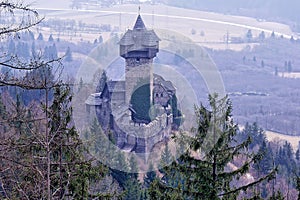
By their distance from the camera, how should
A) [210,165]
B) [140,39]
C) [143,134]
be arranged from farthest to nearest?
[140,39] → [143,134] → [210,165]

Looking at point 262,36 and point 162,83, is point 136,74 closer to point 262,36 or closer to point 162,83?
point 162,83

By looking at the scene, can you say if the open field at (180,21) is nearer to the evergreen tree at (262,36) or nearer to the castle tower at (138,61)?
the evergreen tree at (262,36)

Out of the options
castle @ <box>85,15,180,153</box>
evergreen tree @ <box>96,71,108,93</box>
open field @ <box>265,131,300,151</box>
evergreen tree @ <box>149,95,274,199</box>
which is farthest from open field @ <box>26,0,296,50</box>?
evergreen tree @ <box>149,95,274,199</box>

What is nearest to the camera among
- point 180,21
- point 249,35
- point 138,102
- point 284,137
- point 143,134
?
point 143,134

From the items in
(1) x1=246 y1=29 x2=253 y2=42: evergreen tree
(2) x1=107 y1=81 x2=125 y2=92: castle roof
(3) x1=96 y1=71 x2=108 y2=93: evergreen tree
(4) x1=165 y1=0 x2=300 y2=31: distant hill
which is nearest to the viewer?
(2) x1=107 y1=81 x2=125 y2=92: castle roof

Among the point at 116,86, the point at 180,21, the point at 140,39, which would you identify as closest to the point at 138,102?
the point at 116,86

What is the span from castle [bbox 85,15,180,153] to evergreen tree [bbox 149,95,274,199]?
64.0ft

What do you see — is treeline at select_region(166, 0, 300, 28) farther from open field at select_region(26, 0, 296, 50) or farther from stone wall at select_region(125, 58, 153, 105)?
stone wall at select_region(125, 58, 153, 105)

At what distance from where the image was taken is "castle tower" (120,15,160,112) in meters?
30.0

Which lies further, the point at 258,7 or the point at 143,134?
the point at 258,7

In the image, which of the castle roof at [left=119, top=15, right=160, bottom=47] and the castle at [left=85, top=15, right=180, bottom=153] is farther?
the castle roof at [left=119, top=15, right=160, bottom=47]

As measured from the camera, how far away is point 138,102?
29.7 meters

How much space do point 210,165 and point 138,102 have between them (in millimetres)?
21365

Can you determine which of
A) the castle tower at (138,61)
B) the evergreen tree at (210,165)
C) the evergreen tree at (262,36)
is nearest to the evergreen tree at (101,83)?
the castle tower at (138,61)
